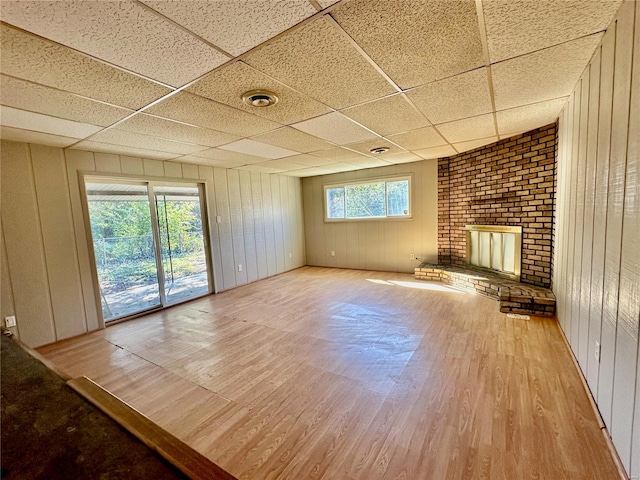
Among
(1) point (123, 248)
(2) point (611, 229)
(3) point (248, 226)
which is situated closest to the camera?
(2) point (611, 229)

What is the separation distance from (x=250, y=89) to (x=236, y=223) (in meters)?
3.62

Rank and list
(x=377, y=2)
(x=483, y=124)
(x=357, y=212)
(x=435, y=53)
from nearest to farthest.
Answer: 1. (x=377, y=2)
2. (x=435, y=53)
3. (x=483, y=124)
4. (x=357, y=212)

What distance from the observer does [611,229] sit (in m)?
1.58

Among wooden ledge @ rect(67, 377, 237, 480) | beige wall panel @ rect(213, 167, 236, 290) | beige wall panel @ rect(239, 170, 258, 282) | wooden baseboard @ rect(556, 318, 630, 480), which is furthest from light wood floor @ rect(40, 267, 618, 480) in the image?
beige wall panel @ rect(239, 170, 258, 282)

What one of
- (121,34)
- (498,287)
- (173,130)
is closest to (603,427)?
(498,287)

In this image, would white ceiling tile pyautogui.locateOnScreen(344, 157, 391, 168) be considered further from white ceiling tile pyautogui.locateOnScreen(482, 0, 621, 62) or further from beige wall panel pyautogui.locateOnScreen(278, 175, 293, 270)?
white ceiling tile pyautogui.locateOnScreen(482, 0, 621, 62)

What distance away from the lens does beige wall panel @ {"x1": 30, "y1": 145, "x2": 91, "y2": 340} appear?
3125 millimetres

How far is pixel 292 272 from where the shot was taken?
6.55 m

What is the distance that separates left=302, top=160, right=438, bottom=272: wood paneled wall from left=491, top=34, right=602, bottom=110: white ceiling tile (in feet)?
9.64

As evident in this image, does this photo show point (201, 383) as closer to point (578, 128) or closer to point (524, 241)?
point (578, 128)

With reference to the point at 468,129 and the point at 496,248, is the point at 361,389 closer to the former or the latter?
the point at 468,129

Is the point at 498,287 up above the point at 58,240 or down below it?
below

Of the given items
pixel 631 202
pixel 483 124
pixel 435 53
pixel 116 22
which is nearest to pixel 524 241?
pixel 483 124

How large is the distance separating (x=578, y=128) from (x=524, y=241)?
2.05 m
